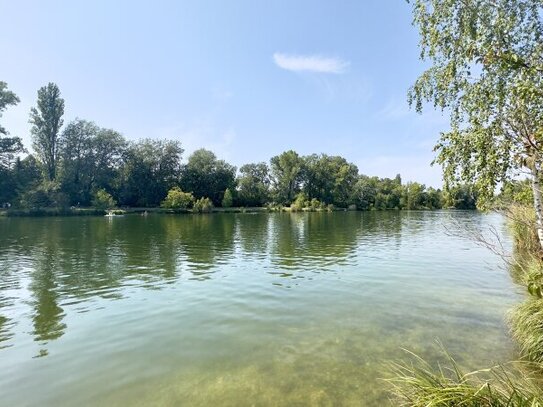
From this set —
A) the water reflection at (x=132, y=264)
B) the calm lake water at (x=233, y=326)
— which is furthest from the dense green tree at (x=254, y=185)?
the calm lake water at (x=233, y=326)

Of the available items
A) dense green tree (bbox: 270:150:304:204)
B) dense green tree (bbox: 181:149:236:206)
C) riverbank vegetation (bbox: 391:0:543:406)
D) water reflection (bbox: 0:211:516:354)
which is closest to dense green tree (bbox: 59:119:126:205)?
dense green tree (bbox: 181:149:236:206)

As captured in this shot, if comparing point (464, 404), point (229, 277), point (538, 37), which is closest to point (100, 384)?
point (464, 404)

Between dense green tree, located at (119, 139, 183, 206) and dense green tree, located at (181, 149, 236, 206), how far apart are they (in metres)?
3.64

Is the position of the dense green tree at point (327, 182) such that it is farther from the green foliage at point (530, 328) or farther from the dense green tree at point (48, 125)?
the green foliage at point (530, 328)

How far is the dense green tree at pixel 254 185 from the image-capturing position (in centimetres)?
10569

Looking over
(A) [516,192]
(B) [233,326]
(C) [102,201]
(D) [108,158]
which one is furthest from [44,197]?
(A) [516,192]

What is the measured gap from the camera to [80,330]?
31.4ft

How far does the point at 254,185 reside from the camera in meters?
109

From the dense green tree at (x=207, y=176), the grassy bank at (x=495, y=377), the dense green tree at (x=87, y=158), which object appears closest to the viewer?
the grassy bank at (x=495, y=377)

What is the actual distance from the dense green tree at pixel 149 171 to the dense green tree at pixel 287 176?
3360cm

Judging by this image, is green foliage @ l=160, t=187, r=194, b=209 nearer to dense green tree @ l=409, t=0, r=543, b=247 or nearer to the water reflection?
the water reflection

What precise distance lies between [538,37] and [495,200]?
4066 mm

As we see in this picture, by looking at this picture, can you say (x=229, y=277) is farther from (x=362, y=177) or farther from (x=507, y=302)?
(x=362, y=177)

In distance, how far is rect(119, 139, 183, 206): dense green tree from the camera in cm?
9325
